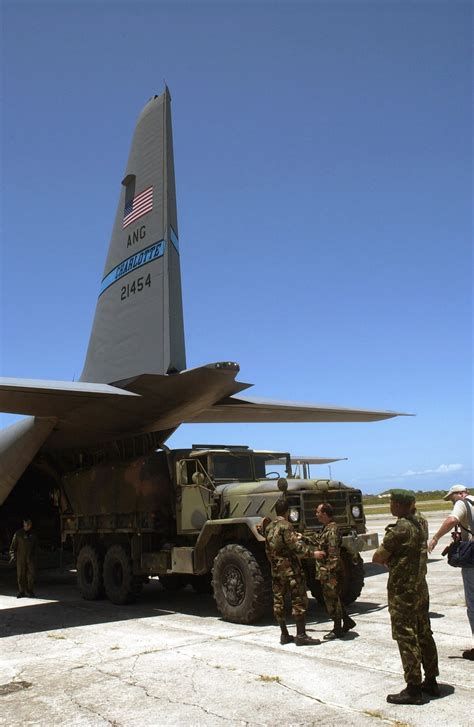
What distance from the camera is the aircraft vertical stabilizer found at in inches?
445

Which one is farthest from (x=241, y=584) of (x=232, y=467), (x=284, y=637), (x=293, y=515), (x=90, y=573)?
(x=90, y=573)

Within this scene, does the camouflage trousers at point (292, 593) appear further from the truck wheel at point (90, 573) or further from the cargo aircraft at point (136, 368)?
the truck wheel at point (90, 573)

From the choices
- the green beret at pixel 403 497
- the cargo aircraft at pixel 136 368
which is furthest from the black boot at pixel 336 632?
the cargo aircraft at pixel 136 368

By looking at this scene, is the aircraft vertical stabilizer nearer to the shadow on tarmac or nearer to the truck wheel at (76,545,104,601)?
the truck wheel at (76,545,104,601)

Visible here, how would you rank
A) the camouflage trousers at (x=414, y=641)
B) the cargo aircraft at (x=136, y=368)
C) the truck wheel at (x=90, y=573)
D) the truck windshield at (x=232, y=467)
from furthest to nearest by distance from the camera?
1. the truck wheel at (x=90, y=573)
2. the cargo aircraft at (x=136, y=368)
3. the truck windshield at (x=232, y=467)
4. the camouflage trousers at (x=414, y=641)

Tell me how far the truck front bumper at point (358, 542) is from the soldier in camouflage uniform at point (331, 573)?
719 millimetres

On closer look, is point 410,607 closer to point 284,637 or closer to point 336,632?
point 284,637

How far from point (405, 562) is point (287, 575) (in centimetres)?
236

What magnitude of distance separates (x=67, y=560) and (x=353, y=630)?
1000cm

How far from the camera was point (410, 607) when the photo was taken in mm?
4848

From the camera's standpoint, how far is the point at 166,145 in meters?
12.0

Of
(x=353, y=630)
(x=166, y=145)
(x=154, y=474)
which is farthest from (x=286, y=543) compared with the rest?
(x=166, y=145)

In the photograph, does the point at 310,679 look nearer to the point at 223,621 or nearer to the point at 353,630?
the point at 353,630

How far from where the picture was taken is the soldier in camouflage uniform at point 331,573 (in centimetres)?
726
